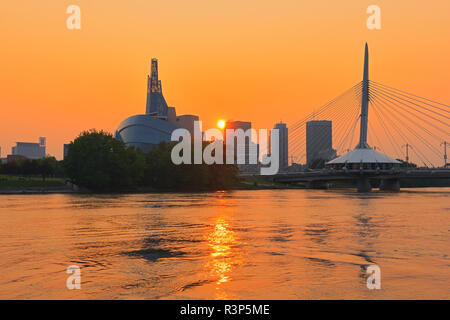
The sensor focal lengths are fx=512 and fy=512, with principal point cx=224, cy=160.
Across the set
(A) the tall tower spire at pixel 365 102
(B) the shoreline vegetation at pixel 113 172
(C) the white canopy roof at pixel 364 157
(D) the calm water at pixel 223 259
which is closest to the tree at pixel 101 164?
(B) the shoreline vegetation at pixel 113 172

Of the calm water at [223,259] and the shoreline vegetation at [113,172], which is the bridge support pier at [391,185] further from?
the calm water at [223,259]

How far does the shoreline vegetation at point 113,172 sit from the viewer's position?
88812 mm

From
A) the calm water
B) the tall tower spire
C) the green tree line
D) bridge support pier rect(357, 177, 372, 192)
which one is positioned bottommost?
the calm water

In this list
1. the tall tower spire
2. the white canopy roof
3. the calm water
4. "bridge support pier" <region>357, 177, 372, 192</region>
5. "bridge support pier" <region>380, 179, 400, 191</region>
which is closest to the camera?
the calm water

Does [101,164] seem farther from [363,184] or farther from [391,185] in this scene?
[391,185]

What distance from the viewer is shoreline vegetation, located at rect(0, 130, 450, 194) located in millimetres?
88812

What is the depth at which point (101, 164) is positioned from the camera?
295 feet

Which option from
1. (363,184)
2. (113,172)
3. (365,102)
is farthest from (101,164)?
(363,184)

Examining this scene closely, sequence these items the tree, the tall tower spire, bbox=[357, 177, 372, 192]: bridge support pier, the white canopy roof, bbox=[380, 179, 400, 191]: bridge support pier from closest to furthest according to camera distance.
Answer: the tree
the tall tower spire
bbox=[357, 177, 372, 192]: bridge support pier
the white canopy roof
bbox=[380, 179, 400, 191]: bridge support pier

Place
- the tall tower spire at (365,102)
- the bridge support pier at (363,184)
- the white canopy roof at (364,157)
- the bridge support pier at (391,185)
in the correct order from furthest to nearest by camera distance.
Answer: the bridge support pier at (391,185)
the white canopy roof at (364,157)
the bridge support pier at (363,184)
the tall tower spire at (365,102)

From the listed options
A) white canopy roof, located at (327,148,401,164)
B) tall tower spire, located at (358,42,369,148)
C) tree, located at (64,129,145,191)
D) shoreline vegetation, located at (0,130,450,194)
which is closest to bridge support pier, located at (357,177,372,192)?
white canopy roof, located at (327,148,401,164)

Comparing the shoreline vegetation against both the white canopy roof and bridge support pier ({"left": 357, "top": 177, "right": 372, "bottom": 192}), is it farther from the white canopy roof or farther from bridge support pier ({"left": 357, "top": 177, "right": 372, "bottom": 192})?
bridge support pier ({"left": 357, "top": 177, "right": 372, "bottom": 192})
